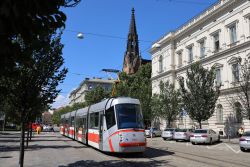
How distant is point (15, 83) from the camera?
12.1m

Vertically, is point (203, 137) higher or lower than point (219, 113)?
lower

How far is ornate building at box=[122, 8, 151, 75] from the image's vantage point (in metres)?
106

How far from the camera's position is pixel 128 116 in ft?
58.4

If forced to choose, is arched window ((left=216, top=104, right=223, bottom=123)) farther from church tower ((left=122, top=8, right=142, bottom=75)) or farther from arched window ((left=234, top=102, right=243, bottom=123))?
church tower ((left=122, top=8, right=142, bottom=75))

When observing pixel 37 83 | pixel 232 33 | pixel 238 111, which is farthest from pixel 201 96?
pixel 37 83

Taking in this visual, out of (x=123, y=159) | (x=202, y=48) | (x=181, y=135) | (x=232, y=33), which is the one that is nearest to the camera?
(x=123, y=159)

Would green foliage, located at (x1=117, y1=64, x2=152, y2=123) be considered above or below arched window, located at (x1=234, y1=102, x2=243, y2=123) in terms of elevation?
above

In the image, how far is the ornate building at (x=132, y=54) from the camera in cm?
10594

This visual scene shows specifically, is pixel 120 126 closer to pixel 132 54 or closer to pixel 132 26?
pixel 132 54

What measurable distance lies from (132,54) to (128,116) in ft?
298

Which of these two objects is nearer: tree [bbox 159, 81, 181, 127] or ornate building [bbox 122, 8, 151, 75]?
tree [bbox 159, 81, 181, 127]

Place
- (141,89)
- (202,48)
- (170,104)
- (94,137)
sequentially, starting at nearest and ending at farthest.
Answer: (94,137) < (170,104) < (202,48) < (141,89)

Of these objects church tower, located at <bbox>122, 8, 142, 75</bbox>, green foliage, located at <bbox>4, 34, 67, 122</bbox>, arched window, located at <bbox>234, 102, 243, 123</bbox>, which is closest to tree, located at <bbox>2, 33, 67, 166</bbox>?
green foliage, located at <bbox>4, 34, 67, 122</bbox>

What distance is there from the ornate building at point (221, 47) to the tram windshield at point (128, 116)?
64.3 feet
